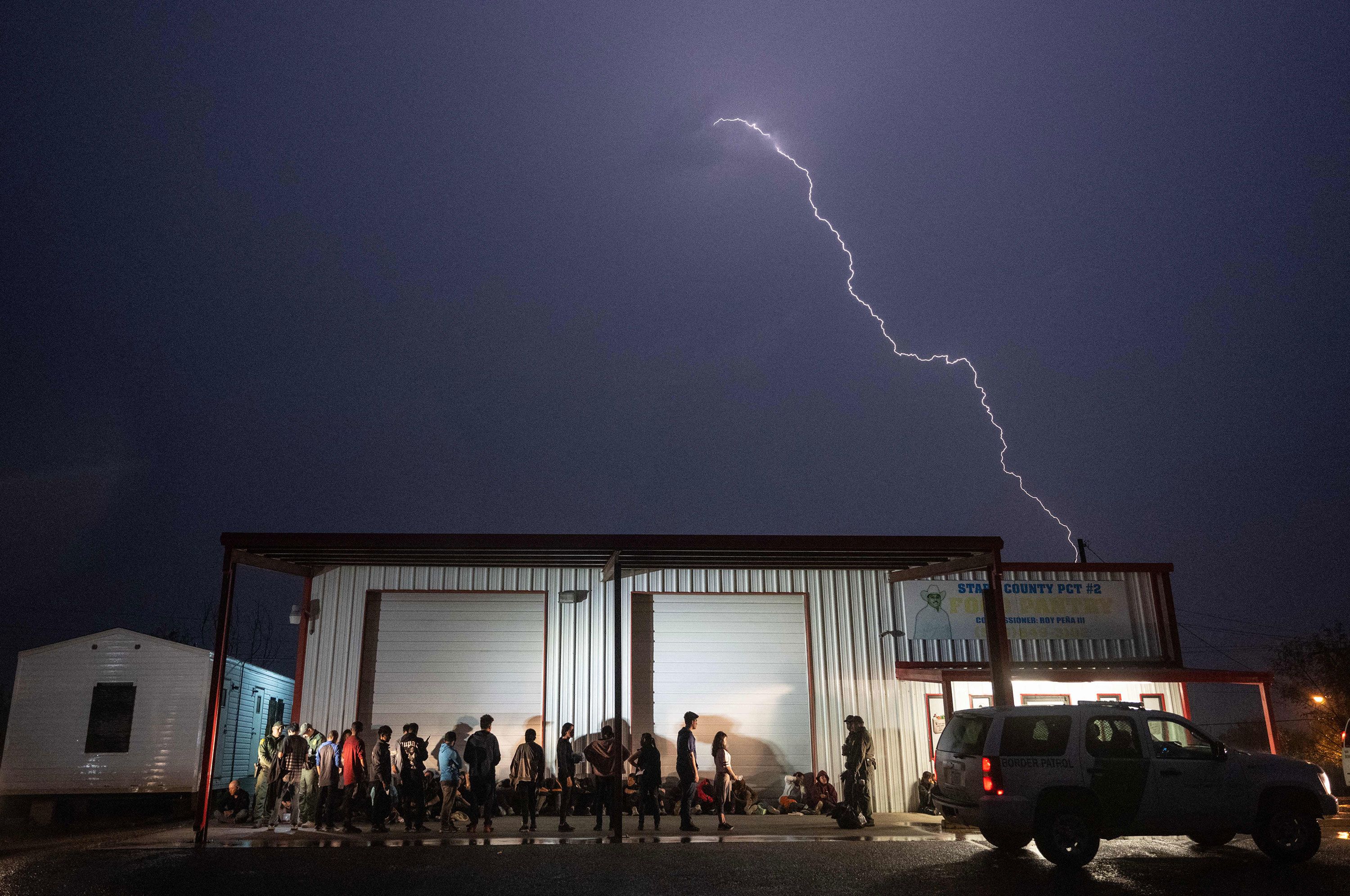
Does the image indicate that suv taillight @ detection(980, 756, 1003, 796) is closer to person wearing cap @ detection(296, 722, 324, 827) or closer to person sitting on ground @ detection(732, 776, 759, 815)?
person sitting on ground @ detection(732, 776, 759, 815)

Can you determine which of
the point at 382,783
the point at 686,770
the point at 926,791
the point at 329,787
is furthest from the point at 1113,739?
the point at 329,787

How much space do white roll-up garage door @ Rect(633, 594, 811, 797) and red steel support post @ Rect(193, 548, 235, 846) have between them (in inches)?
298

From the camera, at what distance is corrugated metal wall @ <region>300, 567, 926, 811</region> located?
57.6ft

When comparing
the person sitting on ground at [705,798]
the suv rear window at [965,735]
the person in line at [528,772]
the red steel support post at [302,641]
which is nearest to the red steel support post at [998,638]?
the suv rear window at [965,735]

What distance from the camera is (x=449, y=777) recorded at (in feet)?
45.2

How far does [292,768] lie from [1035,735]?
35.9 ft

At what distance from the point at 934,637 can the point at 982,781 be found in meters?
8.32

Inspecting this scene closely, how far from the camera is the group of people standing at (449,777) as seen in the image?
13.6 meters

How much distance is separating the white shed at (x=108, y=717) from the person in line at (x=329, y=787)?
18.2 ft

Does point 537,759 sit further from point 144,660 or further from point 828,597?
point 144,660

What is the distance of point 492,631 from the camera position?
18344mm

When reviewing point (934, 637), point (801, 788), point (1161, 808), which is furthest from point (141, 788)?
point (1161, 808)

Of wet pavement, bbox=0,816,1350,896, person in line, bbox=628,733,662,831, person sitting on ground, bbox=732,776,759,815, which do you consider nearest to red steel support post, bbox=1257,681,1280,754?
wet pavement, bbox=0,816,1350,896

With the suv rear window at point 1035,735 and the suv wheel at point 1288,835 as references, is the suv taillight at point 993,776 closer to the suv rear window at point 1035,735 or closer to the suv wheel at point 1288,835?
the suv rear window at point 1035,735
